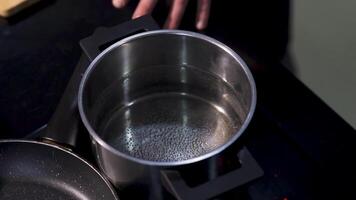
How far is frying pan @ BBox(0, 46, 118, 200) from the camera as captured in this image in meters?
0.47

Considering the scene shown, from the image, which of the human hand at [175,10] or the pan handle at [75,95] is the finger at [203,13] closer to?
the human hand at [175,10]

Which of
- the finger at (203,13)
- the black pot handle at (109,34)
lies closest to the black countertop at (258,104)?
the finger at (203,13)

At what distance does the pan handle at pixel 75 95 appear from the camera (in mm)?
471

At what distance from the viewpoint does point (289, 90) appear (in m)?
0.68

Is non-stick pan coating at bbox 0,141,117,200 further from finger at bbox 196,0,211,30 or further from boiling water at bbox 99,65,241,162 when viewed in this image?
finger at bbox 196,0,211,30

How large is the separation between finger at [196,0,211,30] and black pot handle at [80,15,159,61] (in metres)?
0.13

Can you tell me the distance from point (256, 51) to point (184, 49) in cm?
22

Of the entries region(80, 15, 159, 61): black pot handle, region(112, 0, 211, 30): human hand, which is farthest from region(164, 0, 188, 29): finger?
region(80, 15, 159, 61): black pot handle

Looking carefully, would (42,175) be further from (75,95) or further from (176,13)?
(176,13)

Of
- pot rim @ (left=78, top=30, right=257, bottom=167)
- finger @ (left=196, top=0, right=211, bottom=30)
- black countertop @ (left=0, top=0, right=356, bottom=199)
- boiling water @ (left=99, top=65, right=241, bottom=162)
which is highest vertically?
pot rim @ (left=78, top=30, right=257, bottom=167)

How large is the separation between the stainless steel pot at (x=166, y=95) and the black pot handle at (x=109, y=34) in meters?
0.02

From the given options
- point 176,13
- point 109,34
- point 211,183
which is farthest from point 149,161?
point 176,13

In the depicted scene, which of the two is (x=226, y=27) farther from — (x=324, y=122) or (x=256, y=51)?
(x=324, y=122)

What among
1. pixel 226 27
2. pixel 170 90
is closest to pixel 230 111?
pixel 170 90
